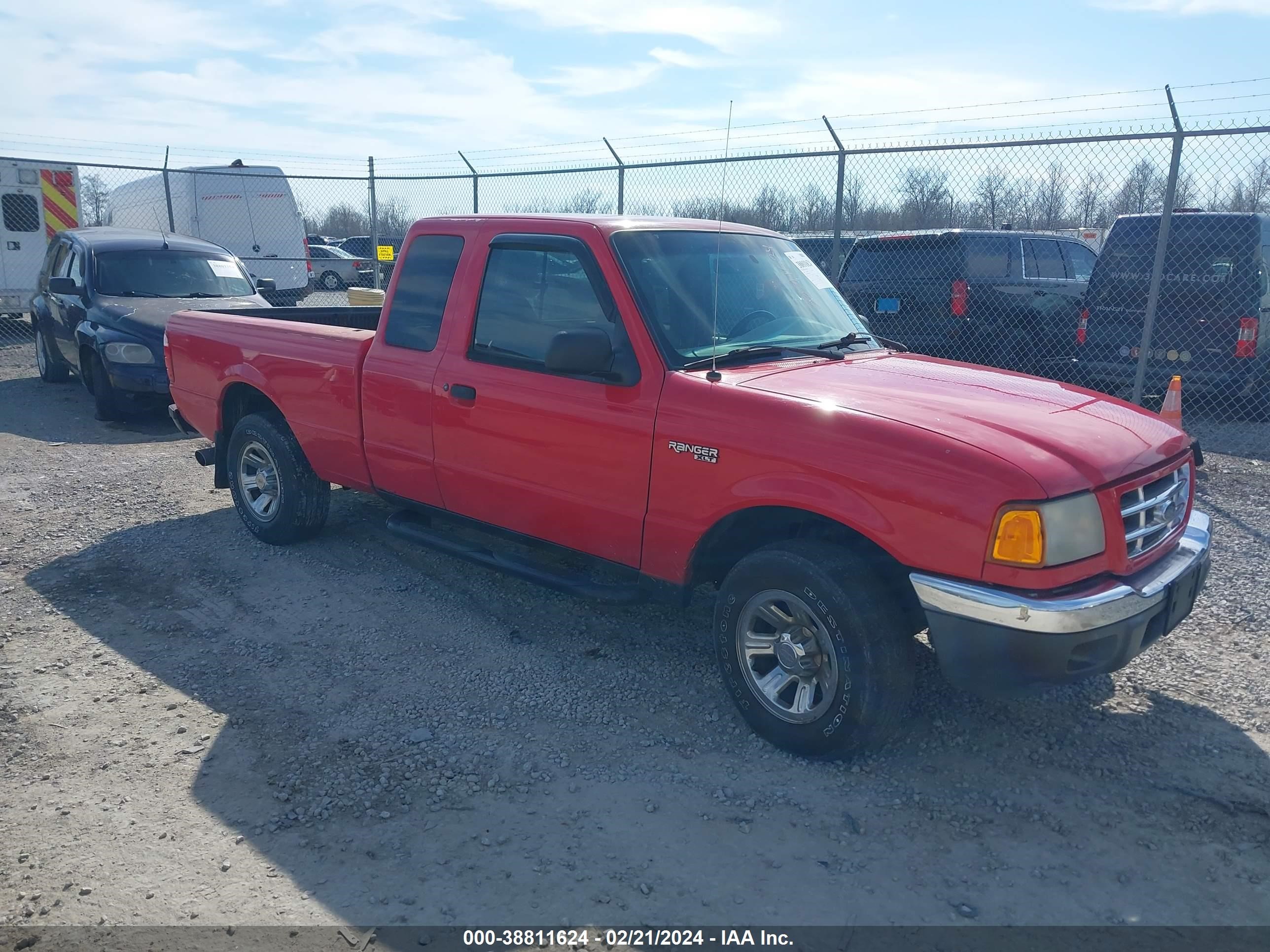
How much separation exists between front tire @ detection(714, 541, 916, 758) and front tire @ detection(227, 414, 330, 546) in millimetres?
3167

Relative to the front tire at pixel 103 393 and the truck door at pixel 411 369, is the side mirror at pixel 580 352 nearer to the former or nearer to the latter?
the truck door at pixel 411 369

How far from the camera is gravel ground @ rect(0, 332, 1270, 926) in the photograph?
3.04 meters

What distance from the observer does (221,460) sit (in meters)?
6.49

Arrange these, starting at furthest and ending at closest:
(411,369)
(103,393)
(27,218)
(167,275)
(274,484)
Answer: (27,218)
(167,275)
(103,393)
(274,484)
(411,369)

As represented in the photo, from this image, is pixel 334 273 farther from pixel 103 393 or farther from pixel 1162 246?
pixel 1162 246

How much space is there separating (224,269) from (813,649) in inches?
379

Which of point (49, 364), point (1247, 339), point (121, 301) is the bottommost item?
point (49, 364)

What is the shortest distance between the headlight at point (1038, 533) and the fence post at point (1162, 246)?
5598 mm

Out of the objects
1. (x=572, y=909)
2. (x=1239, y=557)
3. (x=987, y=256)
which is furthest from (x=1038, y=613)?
(x=987, y=256)

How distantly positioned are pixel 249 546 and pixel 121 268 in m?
5.86

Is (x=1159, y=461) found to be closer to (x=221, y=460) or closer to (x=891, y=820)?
(x=891, y=820)

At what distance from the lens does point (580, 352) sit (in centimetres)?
398

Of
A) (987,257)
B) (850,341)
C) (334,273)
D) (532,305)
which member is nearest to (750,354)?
(850,341)

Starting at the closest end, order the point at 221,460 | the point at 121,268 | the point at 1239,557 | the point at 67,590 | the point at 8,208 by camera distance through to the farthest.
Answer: the point at 67,590
the point at 1239,557
the point at 221,460
the point at 121,268
the point at 8,208
